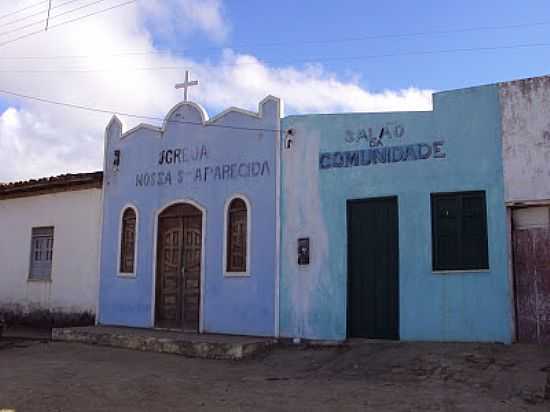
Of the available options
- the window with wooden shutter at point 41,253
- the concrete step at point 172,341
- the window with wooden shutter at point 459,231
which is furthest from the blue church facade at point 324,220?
the window with wooden shutter at point 41,253

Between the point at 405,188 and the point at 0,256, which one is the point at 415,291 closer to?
the point at 405,188

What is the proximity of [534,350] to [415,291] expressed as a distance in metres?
1.93

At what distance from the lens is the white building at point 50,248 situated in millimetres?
14641

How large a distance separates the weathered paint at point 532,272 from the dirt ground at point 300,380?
36 centimetres

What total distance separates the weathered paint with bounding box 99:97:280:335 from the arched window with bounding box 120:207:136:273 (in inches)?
5.5

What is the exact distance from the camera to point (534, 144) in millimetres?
9695

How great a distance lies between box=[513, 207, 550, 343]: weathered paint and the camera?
31.2ft

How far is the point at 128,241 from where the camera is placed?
546 inches

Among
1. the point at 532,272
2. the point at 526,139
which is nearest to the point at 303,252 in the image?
the point at 532,272

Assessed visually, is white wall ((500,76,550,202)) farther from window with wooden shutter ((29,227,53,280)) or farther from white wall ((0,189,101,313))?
window with wooden shutter ((29,227,53,280))

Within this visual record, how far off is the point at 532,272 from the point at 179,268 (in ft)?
21.1

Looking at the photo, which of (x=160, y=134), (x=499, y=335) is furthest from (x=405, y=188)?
(x=160, y=134)

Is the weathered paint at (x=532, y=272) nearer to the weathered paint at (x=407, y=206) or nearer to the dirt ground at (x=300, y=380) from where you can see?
the weathered paint at (x=407, y=206)

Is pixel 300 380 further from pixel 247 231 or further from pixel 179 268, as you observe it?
pixel 179 268
